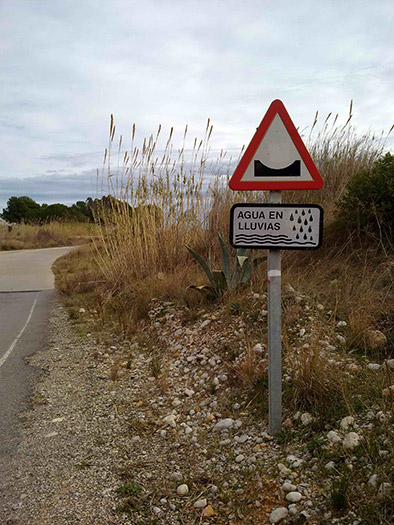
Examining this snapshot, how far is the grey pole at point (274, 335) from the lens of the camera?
353 cm

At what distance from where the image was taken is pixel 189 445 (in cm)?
388

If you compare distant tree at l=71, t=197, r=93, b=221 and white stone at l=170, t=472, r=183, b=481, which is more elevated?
distant tree at l=71, t=197, r=93, b=221

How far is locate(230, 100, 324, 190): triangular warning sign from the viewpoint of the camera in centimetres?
344

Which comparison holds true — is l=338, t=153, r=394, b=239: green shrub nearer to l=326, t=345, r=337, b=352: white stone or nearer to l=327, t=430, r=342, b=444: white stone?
l=326, t=345, r=337, b=352: white stone

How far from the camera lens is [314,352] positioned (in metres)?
3.99

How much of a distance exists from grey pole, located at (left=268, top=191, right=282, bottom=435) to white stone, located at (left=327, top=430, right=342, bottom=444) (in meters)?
0.42

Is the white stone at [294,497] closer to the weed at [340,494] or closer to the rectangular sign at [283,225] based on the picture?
the weed at [340,494]

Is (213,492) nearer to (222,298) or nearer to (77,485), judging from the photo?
(77,485)

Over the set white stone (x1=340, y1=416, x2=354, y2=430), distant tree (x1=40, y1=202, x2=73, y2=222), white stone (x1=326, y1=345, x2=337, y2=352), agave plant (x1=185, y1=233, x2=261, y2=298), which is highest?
distant tree (x1=40, y1=202, x2=73, y2=222)


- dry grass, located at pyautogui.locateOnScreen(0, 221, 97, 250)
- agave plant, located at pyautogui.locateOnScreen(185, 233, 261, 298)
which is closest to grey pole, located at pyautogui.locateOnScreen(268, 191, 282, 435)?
agave plant, located at pyautogui.locateOnScreen(185, 233, 261, 298)

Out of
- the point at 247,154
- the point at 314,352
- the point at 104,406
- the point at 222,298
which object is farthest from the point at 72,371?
the point at 247,154

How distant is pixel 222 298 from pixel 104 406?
2.40 metres

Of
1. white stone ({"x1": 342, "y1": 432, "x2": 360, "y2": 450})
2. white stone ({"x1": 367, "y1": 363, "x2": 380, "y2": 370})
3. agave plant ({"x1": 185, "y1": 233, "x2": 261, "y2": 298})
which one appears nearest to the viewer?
white stone ({"x1": 342, "y1": 432, "x2": 360, "y2": 450})

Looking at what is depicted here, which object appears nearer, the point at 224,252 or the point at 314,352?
the point at 314,352
